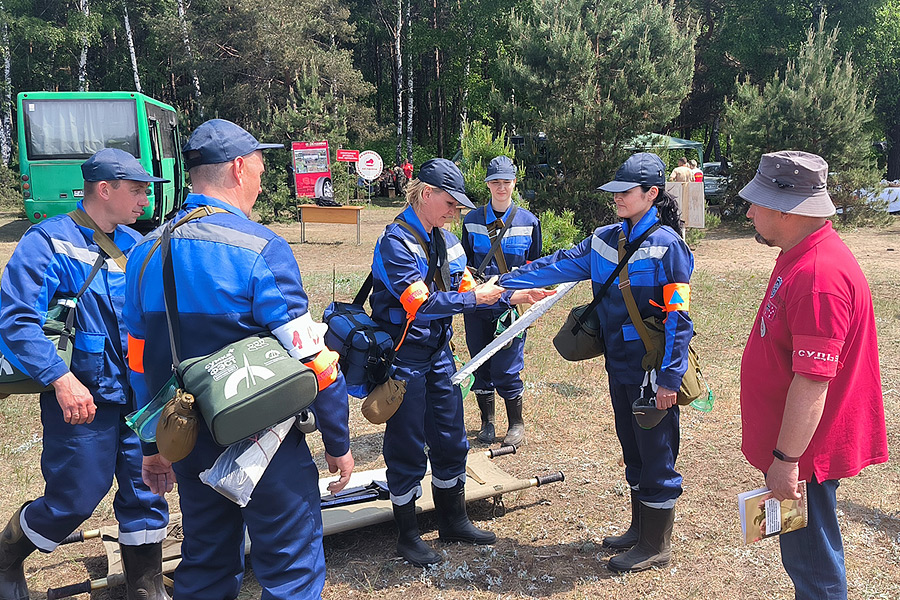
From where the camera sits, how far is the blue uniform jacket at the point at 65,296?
9.96 ft

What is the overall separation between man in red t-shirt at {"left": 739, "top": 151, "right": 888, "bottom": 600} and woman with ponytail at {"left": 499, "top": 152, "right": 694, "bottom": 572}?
800 millimetres

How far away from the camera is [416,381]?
3709 millimetres

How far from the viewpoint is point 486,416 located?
5867mm

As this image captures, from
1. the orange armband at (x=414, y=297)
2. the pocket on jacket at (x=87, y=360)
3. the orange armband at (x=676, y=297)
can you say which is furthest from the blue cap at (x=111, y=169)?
the orange armband at (x=676, y=297)

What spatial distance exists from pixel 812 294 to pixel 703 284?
942cm

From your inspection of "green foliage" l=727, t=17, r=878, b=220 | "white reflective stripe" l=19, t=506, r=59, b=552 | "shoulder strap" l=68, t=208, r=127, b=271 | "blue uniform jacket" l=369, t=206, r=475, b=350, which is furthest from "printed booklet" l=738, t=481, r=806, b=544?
"green foliage" l=727, t=17, r=878, b=220

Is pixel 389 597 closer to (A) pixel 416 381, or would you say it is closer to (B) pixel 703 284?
(A) pixel 416 381

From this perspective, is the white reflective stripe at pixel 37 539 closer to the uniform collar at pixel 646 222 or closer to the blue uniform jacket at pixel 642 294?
the blue uniform jacket at pixel 642 294

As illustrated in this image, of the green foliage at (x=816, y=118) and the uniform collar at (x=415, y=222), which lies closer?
the uniform collar at (x=415, y=222)

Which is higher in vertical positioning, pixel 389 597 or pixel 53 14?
pixel 53 14

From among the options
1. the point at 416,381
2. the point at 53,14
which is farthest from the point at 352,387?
the point at 53,14

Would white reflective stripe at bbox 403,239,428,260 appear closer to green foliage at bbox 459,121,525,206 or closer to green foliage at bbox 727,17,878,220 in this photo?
green foliage at bbox 459,121,525,206

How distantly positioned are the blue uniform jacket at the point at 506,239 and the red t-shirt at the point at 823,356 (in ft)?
10.9

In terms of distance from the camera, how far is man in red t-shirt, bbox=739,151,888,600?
2.38m
